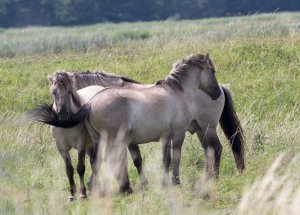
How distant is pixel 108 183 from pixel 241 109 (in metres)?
6.83

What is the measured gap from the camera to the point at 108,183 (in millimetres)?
9742

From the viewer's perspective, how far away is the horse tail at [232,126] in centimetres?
1248

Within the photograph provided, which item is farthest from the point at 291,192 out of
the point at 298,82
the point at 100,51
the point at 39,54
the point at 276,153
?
the point at 39,54

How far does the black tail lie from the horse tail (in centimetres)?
278

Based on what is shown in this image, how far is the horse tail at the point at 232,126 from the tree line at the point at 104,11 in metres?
52.2

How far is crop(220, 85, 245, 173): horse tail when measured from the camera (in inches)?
491

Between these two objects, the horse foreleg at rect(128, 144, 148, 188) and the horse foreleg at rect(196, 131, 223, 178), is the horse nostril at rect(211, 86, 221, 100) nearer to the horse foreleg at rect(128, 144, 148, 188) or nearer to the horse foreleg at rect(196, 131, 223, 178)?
the horse foreleg at rect(196, 131, 223, 178)

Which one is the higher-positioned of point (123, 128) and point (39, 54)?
point (123, 128)

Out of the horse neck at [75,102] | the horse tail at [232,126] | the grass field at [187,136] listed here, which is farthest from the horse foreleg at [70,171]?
the horse tail at [232,126]

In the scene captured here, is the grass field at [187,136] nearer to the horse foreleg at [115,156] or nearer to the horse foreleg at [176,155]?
the horse foreleg at [176,155]

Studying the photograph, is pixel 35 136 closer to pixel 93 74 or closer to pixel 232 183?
pixel 93 74

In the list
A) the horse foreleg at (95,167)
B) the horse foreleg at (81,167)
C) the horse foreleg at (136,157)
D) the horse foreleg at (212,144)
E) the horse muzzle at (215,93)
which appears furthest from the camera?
the horse foreleg at (212,144)

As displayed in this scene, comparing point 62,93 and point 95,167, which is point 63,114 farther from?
point 95,167

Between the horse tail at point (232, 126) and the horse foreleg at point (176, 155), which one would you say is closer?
the horse foreleg at point (176, 155)
